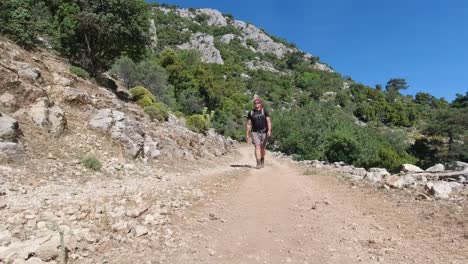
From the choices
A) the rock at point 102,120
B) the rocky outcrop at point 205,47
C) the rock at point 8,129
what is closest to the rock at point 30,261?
the rock at point 8,129

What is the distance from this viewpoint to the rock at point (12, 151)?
23.8 feet

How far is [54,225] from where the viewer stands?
14.5ft

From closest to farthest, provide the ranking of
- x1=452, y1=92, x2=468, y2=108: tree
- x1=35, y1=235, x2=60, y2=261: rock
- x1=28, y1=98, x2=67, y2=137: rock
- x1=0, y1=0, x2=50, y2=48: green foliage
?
1. x1=35, y1=235, x2=60, y2=261: rock
2. x1=28, y1=98, x2=67, y2=137: rock
3. x1=0, y1=0, x2=50, y2=48: green foliage
4. x1=452, y1=92, x2=468, y2=108: tree

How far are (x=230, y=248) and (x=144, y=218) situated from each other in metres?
1.39

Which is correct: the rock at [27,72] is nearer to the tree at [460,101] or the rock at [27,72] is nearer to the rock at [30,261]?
the rock at [30,261]

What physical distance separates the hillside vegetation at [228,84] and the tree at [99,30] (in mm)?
55

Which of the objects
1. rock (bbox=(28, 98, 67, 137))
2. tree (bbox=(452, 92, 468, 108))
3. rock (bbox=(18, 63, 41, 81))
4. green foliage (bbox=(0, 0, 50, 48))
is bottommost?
rock (bbox=(28, 98, 67, 137))

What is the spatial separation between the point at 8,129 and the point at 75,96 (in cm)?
470

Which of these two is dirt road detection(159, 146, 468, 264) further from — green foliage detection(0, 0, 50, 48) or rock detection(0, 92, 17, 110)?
green foliage detection(0, 0, 50, 48)

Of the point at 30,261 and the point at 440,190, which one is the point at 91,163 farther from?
the point at 440,190

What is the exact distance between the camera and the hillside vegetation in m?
18.9

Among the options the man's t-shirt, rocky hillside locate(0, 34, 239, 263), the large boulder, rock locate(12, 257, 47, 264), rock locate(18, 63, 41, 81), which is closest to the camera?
rock locate(12, 257, 47, 264)

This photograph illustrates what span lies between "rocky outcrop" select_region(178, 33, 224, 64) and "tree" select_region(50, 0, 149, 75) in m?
72.8

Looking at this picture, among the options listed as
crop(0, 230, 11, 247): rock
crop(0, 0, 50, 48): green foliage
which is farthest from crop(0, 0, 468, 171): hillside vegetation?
crop(0, 230, 11, 247): rock
